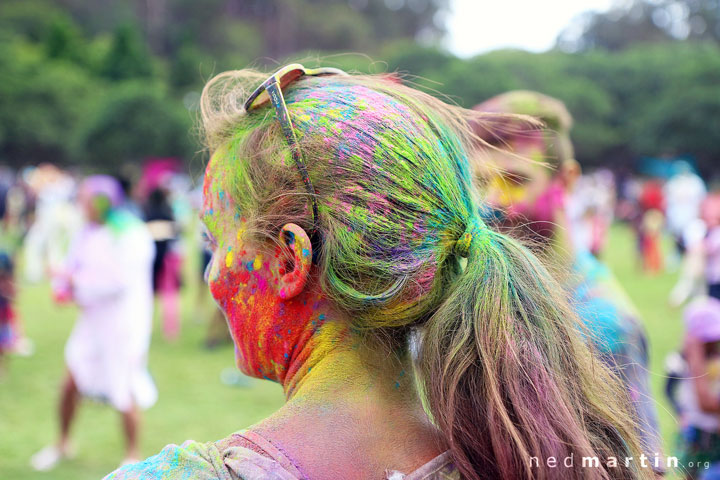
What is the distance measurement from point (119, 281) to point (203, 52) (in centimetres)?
5805

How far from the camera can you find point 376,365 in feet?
3.82

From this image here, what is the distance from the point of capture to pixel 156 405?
19.9 feet

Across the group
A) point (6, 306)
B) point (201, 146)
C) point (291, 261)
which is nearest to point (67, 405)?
point (6, 306)

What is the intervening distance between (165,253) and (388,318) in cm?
772

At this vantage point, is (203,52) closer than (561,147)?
No

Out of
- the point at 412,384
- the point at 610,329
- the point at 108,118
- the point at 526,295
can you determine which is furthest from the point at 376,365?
the point at 108,118

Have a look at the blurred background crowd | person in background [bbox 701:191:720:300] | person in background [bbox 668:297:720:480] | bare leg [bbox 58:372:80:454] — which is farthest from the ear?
person in background [bbox 701:191:720:300]

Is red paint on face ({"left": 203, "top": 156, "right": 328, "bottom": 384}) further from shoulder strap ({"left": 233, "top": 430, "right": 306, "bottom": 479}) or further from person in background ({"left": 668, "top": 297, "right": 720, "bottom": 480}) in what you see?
person in background ({"left": 668, "top": 297, "right": 720, "bottom": 480})

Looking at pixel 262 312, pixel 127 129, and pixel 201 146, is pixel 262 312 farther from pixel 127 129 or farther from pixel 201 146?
pixel 127 129

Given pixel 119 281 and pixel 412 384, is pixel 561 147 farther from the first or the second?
pixel 119 281

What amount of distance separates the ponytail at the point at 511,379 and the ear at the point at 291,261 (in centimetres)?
24

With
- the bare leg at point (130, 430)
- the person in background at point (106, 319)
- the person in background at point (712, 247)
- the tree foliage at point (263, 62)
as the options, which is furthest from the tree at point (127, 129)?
the bare leg at point (130, 430)

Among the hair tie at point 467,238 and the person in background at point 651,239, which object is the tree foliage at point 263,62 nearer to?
the person in background at point 651,239

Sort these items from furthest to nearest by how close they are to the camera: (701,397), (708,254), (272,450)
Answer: (708,254), (701,397), (272,450)
